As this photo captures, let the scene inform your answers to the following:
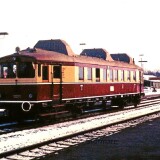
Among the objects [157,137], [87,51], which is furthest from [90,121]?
[87,51]

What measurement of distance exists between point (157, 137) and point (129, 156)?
134 inches

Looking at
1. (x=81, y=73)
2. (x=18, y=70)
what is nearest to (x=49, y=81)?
(x=18, y=70)

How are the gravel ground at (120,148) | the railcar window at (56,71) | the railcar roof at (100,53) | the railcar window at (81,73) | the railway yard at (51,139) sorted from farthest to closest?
the railcar roof at (100,53) < the railcar window at (81,73) < the railcar window at (56,71) < the railway yard at (51,139) < the gravel ground at (120,148)

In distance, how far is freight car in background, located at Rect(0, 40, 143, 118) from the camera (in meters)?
15.4

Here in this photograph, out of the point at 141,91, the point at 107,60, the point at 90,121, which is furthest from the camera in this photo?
the point at 141,91

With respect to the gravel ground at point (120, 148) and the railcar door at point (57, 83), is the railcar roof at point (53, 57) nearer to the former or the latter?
the railcar door at point (57, 83)

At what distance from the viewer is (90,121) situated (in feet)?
57.1

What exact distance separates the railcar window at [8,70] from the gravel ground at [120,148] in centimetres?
542

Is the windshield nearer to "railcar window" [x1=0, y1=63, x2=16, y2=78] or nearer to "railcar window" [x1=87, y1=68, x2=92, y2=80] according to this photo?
"railcar window" [x1=0, y1=63, x2=16, y2=78]

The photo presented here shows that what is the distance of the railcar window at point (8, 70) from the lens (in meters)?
15.8

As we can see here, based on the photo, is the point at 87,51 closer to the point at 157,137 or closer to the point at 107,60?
the point at 107,60

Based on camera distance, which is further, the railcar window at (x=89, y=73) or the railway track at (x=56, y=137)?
the railcar window at (x=89, y=73)

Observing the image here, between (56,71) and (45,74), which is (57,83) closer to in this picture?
(56,71)

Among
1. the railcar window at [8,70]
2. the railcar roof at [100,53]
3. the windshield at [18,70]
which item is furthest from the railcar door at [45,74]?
the railcar roof at [100,53]
